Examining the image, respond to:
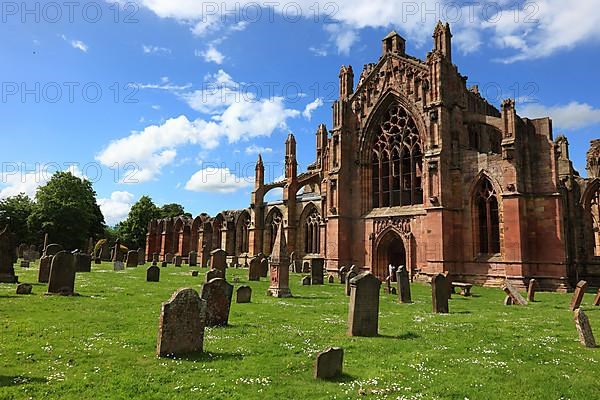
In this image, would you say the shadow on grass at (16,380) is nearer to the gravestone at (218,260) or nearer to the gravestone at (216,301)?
the gravestone at (216,301)

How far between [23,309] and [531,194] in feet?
77.4

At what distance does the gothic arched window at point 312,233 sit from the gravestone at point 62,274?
81.5 feet

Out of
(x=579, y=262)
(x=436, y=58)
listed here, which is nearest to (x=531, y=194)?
(x=579, y=262)

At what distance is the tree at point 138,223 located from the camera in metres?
69.0

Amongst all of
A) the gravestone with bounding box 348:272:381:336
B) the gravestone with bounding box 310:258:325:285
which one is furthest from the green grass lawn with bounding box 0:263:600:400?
the gravestone with bounding box 310:258:325:285

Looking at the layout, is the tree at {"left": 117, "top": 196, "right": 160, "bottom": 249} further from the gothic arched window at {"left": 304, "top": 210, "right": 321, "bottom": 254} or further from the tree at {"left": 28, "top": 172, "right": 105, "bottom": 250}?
the gothic arched window at {"left": 304, "top": 210, "right": 321, "bottom": 254}

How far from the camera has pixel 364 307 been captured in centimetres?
950

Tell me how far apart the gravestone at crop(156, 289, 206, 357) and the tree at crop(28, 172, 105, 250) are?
171 feet

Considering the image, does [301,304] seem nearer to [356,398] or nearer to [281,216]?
[356,398]

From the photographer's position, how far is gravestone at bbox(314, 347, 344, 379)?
6.29 m

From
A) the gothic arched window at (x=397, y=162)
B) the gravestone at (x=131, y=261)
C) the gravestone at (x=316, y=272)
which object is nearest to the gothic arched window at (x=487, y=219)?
the gothic arched window at (x=397, y=162)

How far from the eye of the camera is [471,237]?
82.7 ft

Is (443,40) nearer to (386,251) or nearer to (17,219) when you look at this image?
(386,251)

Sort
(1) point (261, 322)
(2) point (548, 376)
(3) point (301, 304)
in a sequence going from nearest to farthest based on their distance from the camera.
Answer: (2) point (548, 376)
(1) point (261, 322)
(3) point (301, 304)
